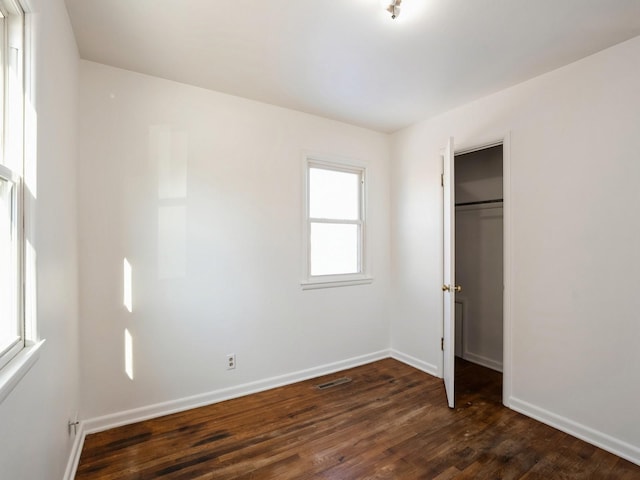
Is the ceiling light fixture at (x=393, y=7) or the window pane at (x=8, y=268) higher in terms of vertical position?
the ceiling light fixture at (x=393, y=7)

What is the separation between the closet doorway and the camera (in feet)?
11.6

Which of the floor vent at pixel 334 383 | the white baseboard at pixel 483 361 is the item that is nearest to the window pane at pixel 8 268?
the floor vent at pixel 334 383

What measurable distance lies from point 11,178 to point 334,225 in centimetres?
267

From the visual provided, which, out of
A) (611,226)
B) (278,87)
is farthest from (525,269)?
(278,87)

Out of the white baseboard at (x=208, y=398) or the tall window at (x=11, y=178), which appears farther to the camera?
the white baseboard at (x=208, y=398)

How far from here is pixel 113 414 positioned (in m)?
2.35

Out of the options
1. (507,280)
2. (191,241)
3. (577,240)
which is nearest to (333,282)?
(191,241)

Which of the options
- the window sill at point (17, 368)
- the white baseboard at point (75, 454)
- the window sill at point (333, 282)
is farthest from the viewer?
the window sill at point (333, 282)

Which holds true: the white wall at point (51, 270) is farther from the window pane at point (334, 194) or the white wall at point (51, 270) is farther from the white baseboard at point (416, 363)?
the white baseboard at point (416, 363)

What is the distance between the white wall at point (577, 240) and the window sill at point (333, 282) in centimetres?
146

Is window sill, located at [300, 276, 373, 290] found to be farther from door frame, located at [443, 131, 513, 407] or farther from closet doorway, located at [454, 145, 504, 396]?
door frame, located at [443, 131, 513, 407]

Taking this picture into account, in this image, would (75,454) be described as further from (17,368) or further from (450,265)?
(450,265)

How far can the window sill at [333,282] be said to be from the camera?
128 inches

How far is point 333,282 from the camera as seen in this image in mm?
3418
